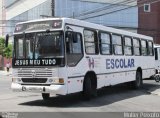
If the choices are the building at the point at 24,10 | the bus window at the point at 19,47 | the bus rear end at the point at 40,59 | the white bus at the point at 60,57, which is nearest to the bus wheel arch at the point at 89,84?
the white bus at the point at 60,57

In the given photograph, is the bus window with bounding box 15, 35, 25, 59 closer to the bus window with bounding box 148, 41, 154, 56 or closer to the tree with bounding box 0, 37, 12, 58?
the bus window with bounding box 148, 41, 154, 56

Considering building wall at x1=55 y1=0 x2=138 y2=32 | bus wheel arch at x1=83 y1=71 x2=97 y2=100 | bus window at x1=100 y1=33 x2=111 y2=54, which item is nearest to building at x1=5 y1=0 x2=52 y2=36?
building wall at x1=55 y1=0 x2=138 y2=32

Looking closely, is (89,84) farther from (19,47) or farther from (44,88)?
(19,47)

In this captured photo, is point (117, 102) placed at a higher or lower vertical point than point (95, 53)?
lower

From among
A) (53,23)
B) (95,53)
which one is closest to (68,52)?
(53,23)

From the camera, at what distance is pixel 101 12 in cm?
6338

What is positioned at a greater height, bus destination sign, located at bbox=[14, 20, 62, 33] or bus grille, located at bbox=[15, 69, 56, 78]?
bus destination sign, located at bbox=[14, 20, 62, 33]

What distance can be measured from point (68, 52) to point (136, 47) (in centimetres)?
774

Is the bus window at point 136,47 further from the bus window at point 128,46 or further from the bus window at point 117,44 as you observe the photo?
the bus window at point 117,44

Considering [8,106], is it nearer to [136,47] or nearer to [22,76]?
[22,76]

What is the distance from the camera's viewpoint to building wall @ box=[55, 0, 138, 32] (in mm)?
60062

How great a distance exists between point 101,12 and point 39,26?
48.9 meters

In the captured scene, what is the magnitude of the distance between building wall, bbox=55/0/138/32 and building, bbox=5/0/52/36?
243cm

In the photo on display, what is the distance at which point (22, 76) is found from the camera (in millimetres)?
15008
